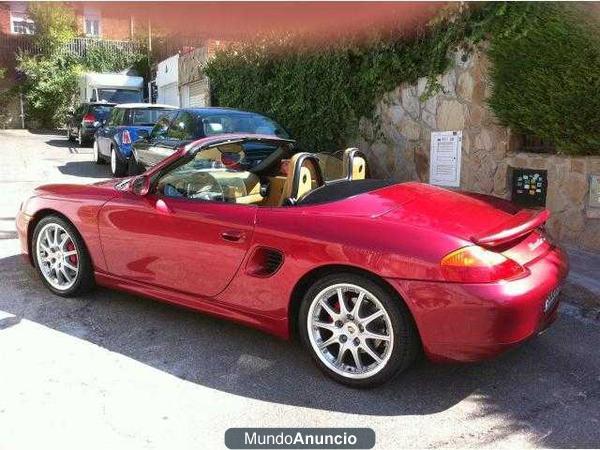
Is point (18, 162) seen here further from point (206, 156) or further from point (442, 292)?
point (442, 292)

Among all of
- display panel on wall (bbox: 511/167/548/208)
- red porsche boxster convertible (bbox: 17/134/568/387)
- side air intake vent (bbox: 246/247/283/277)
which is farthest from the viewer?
display panel on wall (bbox: 511/167/548/208)

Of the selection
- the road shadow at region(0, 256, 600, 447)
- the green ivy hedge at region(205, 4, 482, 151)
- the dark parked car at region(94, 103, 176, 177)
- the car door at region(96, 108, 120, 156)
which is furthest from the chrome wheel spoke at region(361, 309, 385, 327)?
the car door at region(96, 108, 120, 156)

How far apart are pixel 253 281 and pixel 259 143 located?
4.53 feet

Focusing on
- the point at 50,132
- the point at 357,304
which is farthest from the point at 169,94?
the point at 357,304

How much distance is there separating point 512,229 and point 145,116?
10.2 m

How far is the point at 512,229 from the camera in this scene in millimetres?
3141

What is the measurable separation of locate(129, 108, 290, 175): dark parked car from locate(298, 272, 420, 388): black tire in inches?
215

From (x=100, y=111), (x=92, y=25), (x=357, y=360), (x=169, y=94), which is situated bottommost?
(x=357, y=360)

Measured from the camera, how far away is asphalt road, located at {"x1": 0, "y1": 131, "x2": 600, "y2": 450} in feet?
8.91

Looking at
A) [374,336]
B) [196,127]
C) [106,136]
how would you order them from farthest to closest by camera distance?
[106,136]
[196,127]
[374,336]

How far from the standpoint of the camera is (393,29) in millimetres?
7879

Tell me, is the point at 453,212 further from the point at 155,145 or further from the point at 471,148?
the point at 155,145

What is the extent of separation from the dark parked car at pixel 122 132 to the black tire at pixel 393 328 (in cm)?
840

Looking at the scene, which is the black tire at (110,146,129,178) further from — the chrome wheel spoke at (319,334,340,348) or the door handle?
the chrome wheel spoke at (319,334,340,348)
